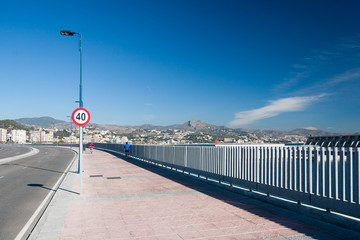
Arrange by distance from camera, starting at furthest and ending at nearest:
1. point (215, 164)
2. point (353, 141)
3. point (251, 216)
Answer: point (353, 141) < point (215, 164) < point (251, 216)

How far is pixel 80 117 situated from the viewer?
394 inches

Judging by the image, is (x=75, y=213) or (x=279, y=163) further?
(x=279, y=163)

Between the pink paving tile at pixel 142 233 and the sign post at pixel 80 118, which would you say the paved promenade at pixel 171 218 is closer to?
the pink paving tile at pixel 142 233

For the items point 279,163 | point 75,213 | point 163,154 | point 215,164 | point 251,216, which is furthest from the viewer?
point 163,154

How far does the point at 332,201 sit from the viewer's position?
6.46 m

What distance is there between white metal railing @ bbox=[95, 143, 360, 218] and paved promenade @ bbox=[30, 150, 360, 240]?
0.52 metres

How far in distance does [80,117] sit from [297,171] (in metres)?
6.93

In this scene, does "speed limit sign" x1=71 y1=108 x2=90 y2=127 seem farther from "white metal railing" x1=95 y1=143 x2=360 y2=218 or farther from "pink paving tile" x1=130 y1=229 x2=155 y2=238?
"white metal railing" x1=95 y1=143 x2=360 y2=218

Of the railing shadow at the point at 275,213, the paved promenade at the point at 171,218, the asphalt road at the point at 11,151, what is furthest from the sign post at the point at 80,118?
the asphalt road at the point at 11,151

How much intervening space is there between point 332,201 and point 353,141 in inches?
3344

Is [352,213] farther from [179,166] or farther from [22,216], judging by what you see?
[179,166]

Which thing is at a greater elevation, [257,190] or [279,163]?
[279,163]

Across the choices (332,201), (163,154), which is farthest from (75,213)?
(163,154)

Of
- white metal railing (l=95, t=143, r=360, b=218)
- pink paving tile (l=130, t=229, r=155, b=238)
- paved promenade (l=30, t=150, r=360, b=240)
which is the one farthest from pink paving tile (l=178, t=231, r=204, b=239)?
white metal railing (l=95, t=143, r=360, b=218)
